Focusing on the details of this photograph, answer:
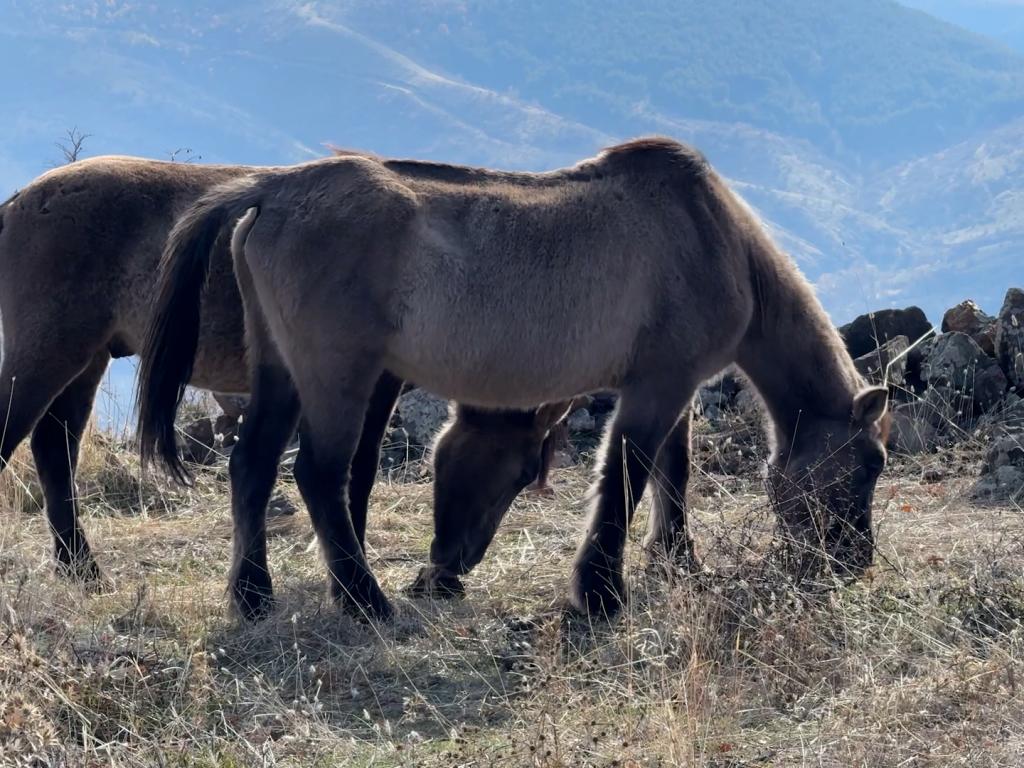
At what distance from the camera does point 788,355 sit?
6145mm

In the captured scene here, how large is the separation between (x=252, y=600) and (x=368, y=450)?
1.08m

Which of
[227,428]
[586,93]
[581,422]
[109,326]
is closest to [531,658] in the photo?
[109,326]

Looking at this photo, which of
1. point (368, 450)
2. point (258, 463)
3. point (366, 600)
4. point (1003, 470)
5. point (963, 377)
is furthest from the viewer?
point (963, 377)

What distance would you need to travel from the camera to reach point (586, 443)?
897 cm

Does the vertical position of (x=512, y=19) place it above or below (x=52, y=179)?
above

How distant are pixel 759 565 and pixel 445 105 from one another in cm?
15506

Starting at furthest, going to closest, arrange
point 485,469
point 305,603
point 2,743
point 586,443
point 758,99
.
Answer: point 758,99 → point 586,443 → point 485,469 → point 305,603 → point 2,743

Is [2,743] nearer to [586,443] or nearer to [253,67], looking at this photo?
[586,443]

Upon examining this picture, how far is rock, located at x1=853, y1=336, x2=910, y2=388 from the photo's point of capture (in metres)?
8.55

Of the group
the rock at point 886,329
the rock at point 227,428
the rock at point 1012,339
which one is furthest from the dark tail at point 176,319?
the rock at point 886,329

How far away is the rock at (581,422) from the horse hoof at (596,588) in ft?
12.0

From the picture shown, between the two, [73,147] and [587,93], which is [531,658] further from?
[587,93]

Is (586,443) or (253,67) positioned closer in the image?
(586,443)

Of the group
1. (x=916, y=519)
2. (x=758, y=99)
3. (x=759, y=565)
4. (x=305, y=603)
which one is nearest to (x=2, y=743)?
(x=305, y=603)
